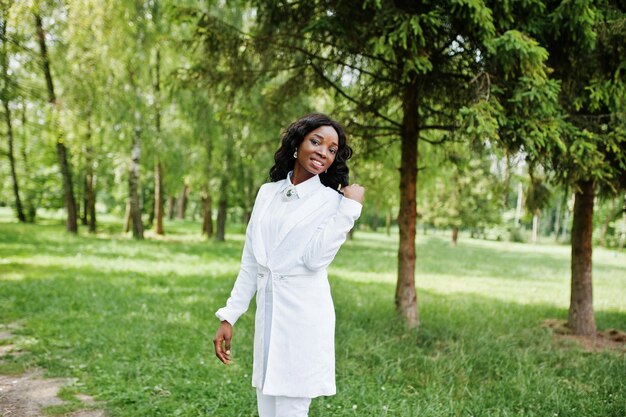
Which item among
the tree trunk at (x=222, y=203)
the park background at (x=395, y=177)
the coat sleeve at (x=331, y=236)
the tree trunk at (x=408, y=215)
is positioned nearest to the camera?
the coat sleeve at (x=331, y=236)

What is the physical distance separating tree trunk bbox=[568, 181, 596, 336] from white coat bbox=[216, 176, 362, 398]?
5.86 metres

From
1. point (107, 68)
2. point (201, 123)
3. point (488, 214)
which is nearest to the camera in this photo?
point (107, 68)

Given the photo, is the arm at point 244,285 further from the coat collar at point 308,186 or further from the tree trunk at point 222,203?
the tree trunk at point 222,203

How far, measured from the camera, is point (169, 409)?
3934 mm

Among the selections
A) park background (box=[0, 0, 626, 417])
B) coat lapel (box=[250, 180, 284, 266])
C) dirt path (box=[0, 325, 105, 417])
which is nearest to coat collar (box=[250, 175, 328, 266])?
coat lapel (box=[250, 180, 284, 266])

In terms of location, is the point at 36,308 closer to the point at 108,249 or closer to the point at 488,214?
the point at 108,249

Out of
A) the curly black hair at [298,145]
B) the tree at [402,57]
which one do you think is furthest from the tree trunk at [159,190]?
the curly black hair at [298,145]

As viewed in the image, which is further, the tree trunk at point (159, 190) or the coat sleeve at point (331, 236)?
the tree trunk at point (159, 190)

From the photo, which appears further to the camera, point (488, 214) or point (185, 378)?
point (488, 214)

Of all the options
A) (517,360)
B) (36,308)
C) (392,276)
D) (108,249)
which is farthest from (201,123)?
(517,360)

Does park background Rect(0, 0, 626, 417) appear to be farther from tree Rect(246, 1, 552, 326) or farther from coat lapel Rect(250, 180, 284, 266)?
coat lapel Rect(250, 180, 284, 266)

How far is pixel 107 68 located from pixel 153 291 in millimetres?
6883

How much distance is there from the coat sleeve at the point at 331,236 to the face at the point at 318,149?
261mm

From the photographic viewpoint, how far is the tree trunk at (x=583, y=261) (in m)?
6.84
